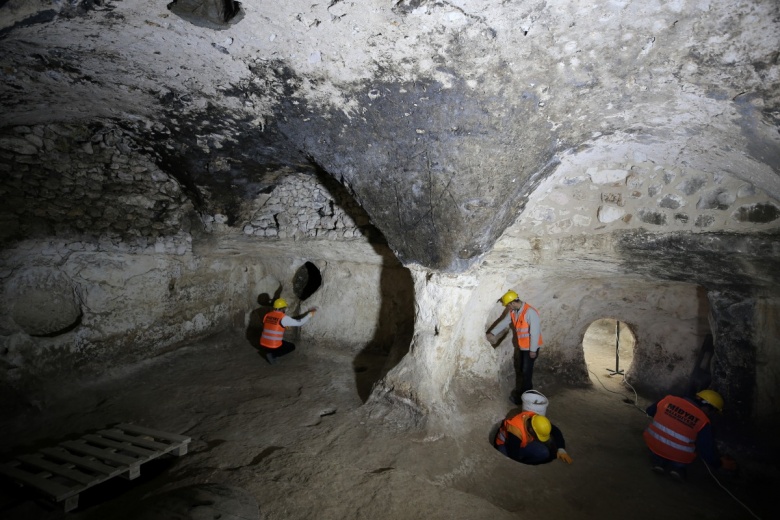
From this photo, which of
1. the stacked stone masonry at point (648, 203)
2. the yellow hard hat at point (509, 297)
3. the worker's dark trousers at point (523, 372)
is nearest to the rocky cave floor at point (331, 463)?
the worker's dark trousers at point (523, 372)

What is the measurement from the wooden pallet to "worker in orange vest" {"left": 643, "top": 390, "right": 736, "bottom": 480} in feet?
14.6

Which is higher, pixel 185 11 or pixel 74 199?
pixel 185 11

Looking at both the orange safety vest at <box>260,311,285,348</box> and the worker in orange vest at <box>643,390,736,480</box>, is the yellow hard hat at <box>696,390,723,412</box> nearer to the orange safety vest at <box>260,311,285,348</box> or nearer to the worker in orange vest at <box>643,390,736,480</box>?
the worker in orange vest at <box>643,390,736,480</box>

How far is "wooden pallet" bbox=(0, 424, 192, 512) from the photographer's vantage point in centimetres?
275

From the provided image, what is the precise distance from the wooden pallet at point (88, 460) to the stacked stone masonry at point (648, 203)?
3.98 m

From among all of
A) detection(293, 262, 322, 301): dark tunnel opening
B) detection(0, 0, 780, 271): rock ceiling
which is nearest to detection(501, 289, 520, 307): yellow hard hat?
detection(0, 0, 780, 271): rock ceiling

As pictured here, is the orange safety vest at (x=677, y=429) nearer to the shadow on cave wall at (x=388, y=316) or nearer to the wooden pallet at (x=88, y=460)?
the shadow on cave wall at (x=388, y=316)

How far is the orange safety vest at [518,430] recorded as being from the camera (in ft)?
12.0

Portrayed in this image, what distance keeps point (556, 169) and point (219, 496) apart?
3633 millimetres

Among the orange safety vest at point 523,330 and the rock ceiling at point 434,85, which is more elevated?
the rock ceiling at point 434,85

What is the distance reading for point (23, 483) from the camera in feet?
9.29

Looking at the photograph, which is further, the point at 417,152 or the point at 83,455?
the point at 83,455

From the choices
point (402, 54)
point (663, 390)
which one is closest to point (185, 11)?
point (402, 54)

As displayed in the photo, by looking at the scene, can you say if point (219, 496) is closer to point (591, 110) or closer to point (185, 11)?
point (185, 11)
